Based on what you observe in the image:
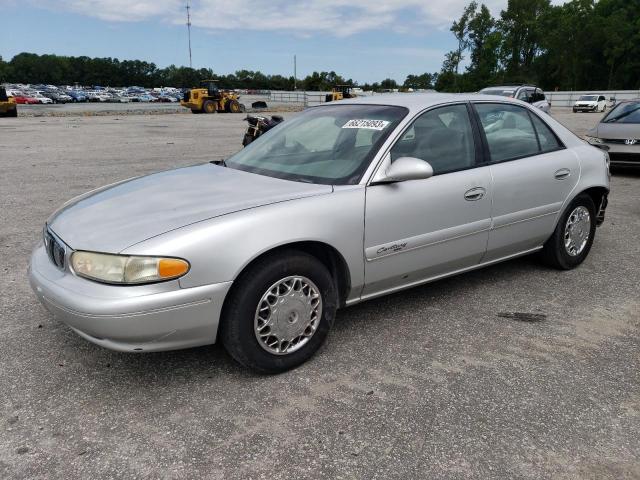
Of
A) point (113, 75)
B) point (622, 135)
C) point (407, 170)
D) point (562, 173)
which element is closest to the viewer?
point (407, 170)

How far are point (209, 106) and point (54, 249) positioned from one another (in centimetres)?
3310

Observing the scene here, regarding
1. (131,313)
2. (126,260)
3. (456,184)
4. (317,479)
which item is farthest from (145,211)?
(456,184)

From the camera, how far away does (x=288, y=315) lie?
291cm

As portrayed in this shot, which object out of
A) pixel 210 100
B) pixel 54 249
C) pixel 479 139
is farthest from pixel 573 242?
pixel 210 100

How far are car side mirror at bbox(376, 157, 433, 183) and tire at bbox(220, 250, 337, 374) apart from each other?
677 millimetres

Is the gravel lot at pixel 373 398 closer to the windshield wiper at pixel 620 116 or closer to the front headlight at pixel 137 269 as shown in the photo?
the front headlight at pixel 137 269

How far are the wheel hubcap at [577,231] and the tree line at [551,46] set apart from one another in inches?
3242

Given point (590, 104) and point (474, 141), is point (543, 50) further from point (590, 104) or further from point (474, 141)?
point (474, 141)

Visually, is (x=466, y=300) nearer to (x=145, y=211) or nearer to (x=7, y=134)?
(x=145, y=211)

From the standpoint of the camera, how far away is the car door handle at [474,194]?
3.63 meters

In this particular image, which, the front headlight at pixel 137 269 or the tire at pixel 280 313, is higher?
the front headlight at pixel 137 269

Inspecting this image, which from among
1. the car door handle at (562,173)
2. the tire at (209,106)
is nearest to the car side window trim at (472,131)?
the car door handle at (562,173)

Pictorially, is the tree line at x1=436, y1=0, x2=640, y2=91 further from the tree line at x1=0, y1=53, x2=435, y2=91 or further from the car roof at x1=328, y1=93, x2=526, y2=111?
the car roof at x1=328, y1=93, x2=526, y2=111

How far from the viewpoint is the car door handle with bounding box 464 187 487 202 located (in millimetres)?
3630
